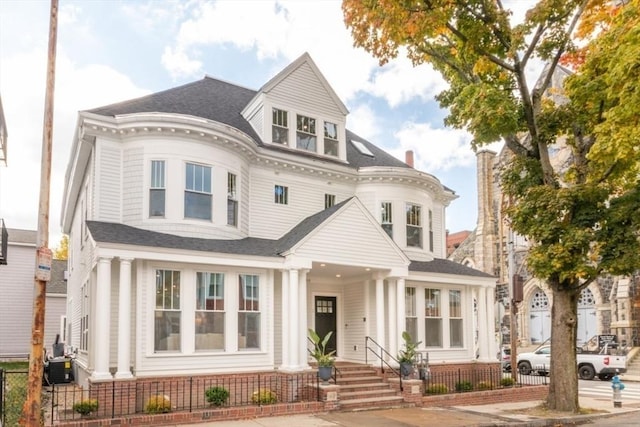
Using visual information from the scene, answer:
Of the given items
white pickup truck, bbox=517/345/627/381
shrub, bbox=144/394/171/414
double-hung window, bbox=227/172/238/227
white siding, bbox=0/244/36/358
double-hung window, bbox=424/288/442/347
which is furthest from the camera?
white siding, bbox=0/244/36/358

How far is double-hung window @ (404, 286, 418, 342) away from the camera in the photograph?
720 inches

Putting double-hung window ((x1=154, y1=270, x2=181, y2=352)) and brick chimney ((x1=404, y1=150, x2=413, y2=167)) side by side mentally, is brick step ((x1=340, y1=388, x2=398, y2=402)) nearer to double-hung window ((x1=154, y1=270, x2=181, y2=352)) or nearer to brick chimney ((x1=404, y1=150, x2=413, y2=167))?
double-hung window ((x1=154, y1=270, x2=181, y2=352))

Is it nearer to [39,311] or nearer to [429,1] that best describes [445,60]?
[429,1]

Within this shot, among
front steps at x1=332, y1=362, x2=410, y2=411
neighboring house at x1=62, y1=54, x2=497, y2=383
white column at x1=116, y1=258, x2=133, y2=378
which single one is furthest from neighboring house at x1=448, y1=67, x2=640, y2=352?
white column at x1=116, y1=258, x2=133, y2=378

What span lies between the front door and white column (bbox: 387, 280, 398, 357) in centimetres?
235

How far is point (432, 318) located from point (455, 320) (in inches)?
45.9

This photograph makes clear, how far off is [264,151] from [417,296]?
7092 mm

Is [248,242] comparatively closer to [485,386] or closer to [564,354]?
[485,386]

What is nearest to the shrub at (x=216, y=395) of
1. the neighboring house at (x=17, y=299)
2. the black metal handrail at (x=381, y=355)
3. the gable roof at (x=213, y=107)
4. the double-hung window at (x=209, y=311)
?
the double-hung window at (x=209, y=311)

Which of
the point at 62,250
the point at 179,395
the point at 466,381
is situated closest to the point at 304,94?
the point at 179,395

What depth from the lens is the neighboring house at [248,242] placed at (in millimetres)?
13570

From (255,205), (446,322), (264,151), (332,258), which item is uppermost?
(264,151)

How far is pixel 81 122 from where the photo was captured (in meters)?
14.4

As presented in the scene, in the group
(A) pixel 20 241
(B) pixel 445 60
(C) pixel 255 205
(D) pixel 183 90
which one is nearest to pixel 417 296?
(C) pixel 255 205
